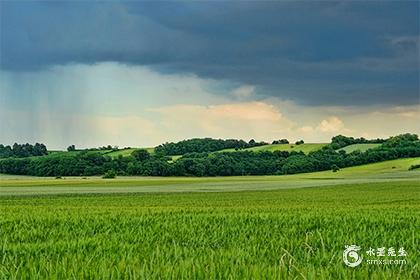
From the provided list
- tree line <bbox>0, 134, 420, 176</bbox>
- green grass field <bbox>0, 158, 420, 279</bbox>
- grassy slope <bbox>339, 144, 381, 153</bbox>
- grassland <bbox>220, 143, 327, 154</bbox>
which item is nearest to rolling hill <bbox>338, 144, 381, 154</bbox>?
grassy slope <bbox>339, 144, 381, 153</bbox>

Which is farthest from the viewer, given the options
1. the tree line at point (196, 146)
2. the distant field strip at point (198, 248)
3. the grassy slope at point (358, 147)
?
the grassy slope at point (358, 147)

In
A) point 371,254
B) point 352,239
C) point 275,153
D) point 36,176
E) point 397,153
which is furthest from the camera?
point 275,153

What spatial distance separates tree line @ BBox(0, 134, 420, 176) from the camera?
361ft

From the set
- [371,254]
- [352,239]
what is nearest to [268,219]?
[352,239]

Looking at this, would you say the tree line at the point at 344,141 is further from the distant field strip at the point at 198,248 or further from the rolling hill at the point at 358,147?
Result: the distant field strip at the point at 198,248

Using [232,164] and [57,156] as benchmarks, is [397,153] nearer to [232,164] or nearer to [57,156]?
[232,164]

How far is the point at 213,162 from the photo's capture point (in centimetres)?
11656

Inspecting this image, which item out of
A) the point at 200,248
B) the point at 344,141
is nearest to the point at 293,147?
the point at 344,141

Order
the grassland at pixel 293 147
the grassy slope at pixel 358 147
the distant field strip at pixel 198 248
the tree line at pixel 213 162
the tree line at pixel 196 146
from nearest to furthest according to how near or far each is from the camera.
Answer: the distant field strip at pixel 198 248, the tree line at pixel 213 162, the tree line at pixel 196 146, the grassy slope at pixel 358 147, the grassland at pixel 293 147

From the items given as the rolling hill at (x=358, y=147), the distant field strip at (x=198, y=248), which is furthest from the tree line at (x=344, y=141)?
the distant field strip at (x=198, y=248)

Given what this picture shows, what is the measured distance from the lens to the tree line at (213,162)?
361 ft

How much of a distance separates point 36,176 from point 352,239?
345 feet

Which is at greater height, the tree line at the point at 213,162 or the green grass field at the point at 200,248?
the tree line at the point at 213,162

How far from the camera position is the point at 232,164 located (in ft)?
392
